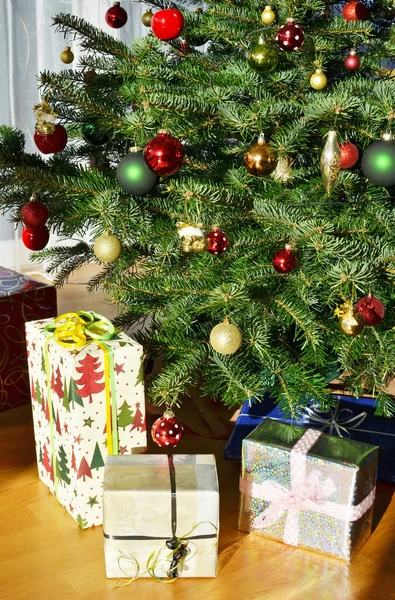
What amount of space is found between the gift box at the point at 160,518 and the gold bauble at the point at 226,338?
0.53 ft

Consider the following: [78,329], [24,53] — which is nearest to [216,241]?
[78,329]

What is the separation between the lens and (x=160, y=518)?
2.89 ft

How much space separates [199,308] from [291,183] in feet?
0.88

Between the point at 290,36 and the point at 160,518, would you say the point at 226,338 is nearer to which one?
the point at 160,518

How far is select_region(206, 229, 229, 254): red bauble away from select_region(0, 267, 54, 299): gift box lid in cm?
53

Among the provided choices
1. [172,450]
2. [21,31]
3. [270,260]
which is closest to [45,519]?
[172,450]

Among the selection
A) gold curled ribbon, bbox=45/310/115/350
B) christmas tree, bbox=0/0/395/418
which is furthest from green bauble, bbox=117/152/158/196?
gold curled ribbon, bbox=45/310/115/350

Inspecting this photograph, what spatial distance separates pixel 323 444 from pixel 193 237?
34 centimetres

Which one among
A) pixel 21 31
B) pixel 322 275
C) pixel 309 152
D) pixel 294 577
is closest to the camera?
→ pixel 294 577

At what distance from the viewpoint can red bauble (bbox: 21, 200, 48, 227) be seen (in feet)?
3.54

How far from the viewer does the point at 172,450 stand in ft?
4.02

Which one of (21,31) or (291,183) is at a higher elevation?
(21,31)

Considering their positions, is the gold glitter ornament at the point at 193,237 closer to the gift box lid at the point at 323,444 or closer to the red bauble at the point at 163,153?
the red bauble at the point at 163,153

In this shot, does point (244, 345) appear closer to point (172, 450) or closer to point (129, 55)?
point (172, 450)
